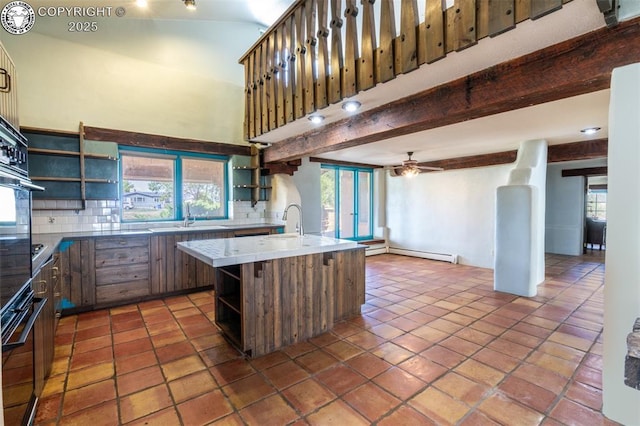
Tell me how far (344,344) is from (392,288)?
1.95 meters

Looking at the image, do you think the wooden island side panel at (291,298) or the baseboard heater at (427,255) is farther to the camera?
the baseboard heater at (427,255)

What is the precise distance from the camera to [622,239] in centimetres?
175

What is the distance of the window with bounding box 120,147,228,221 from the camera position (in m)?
4.46

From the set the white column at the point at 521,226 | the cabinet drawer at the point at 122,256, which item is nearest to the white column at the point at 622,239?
the white column at the point at 521,226

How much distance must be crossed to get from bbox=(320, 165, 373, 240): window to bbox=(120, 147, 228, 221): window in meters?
2.27

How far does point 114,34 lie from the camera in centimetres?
427

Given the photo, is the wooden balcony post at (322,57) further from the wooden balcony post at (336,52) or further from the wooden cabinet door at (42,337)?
the wooden cabinet door at (42,337)

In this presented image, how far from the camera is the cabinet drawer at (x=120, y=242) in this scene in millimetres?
3660

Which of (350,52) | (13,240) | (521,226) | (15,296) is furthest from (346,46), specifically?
(521,226)

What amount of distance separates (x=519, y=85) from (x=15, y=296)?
330 cm

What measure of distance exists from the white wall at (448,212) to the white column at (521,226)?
3.88 feet

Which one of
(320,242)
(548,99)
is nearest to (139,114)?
(320,242)

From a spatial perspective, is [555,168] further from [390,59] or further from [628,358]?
[628,358]

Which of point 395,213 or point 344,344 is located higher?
point 395,213
